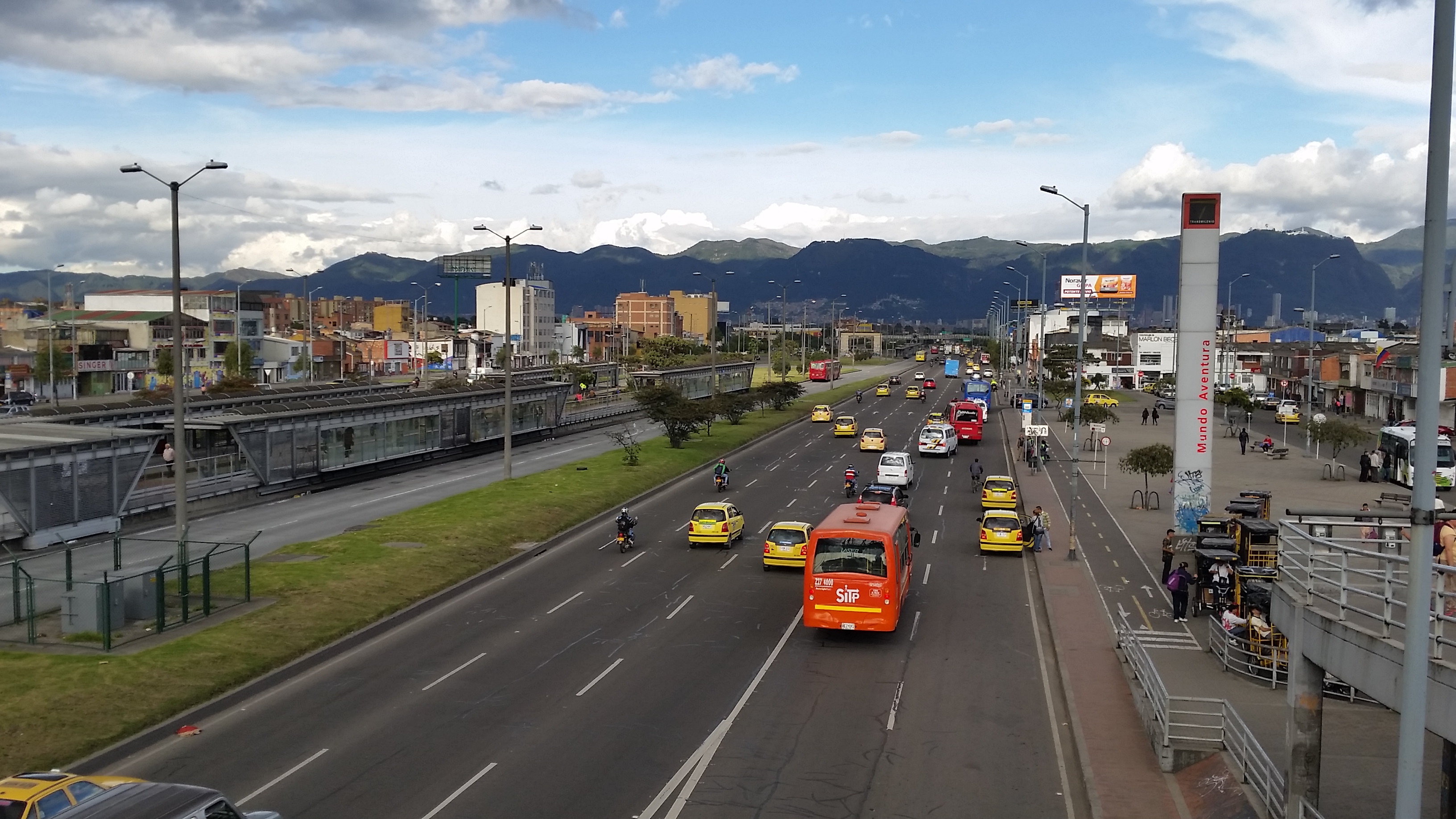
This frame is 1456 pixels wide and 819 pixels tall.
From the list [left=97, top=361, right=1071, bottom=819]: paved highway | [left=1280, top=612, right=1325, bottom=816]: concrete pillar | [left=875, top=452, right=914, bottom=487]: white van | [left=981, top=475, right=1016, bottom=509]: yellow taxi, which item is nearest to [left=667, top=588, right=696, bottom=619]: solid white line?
[left=97, top=361, right=1071, bottom=819]: paved highway

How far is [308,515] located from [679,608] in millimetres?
18634

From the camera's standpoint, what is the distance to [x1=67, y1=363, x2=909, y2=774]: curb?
1612 centimetres

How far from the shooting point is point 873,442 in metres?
62.7

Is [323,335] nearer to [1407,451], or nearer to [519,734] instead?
[1407,451]

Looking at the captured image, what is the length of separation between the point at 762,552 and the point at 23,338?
380 feet

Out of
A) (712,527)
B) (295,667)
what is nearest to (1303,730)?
(295,667)

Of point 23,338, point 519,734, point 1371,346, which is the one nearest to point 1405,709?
point 519,734

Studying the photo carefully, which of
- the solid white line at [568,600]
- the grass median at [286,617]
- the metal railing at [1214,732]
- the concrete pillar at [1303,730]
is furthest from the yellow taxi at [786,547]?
the concrete pillar at [1303,730]

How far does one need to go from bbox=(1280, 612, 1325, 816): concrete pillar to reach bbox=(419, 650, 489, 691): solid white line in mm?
13438

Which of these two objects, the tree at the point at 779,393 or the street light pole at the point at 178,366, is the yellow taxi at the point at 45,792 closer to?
the street light pole at the point at 178,366

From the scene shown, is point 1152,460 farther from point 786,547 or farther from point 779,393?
point 779,393

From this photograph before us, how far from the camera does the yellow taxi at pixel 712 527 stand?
34125 millimetres

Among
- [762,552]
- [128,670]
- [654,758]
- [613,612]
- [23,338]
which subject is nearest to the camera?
[654,758]

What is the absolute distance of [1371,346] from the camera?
104812 millimetres
